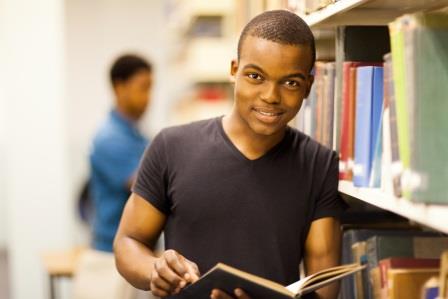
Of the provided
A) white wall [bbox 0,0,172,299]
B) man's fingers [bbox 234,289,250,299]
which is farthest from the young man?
white wall [bbox 0,0,172,299]

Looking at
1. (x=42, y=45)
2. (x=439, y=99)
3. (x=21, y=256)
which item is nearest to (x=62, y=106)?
(x=42, y=45)

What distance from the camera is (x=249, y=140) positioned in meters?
1.61

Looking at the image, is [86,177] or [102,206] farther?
[86,177]

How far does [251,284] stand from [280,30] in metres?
0.49

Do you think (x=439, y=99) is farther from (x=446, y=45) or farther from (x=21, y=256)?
(x=21, y=256)

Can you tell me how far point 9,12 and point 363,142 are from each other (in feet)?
9.43

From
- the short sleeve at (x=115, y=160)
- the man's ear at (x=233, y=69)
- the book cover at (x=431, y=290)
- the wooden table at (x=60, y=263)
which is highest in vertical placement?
the man's ear at (x=233, y=69)

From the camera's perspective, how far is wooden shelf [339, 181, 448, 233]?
1.11 m

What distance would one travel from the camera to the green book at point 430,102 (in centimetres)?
116

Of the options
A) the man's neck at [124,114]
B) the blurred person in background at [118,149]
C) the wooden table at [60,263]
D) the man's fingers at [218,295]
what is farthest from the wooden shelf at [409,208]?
the wooden table at [60,263]

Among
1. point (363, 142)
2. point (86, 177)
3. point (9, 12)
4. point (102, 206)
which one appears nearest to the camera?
point (363, 142)

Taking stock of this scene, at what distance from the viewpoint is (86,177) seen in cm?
650

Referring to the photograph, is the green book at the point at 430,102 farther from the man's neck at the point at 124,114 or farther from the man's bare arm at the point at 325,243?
the man's neck at the point at 124,114

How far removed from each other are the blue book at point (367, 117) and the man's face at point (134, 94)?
1.93m
